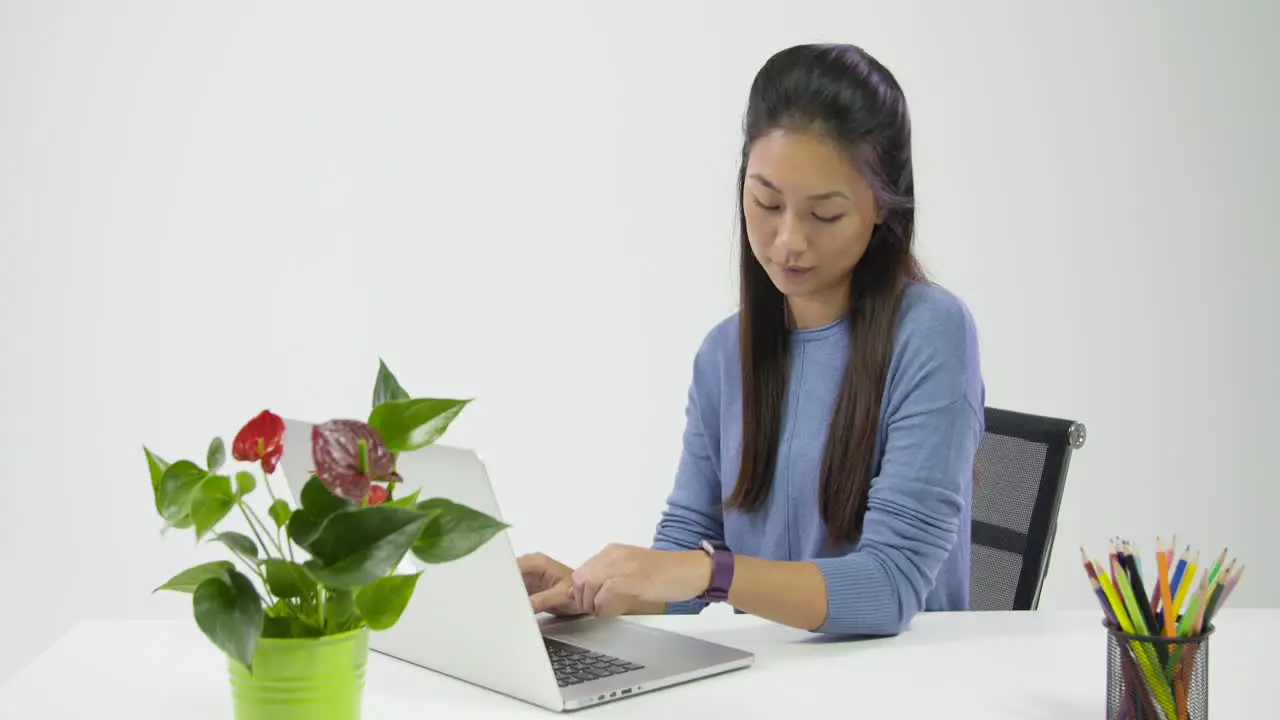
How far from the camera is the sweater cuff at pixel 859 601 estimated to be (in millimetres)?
1422

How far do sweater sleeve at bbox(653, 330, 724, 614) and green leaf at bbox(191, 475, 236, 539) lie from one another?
3.19 ft

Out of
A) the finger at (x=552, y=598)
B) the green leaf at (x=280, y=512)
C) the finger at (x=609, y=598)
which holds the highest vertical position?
the green leaf at (x=280, y=512)

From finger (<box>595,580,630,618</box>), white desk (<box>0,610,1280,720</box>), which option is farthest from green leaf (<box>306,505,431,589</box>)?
finger (<box>595,580,630,618</box>)

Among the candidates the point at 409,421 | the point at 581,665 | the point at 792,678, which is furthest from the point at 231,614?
the point at 792,678

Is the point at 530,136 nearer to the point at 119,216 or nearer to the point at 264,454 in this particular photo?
the point at 119,216

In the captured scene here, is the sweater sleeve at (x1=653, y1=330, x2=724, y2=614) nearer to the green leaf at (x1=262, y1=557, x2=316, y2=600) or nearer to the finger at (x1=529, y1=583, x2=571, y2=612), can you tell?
the finger at (x1=529, y1=583, x2=571, y2=612)

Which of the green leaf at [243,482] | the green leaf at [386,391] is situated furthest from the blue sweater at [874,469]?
the green leaf at [243,482]

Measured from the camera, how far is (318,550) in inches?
33.4

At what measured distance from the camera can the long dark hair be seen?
158 cm

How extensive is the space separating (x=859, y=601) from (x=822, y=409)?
357 mm

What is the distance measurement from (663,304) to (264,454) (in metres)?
2.59

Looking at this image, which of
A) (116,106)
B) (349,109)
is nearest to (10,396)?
(116,106)

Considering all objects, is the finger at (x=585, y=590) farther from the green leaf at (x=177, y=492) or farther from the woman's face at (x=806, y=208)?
the green leaf at (x=177, y=492)

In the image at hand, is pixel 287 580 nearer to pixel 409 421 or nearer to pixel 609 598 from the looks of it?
pixel 409 421
